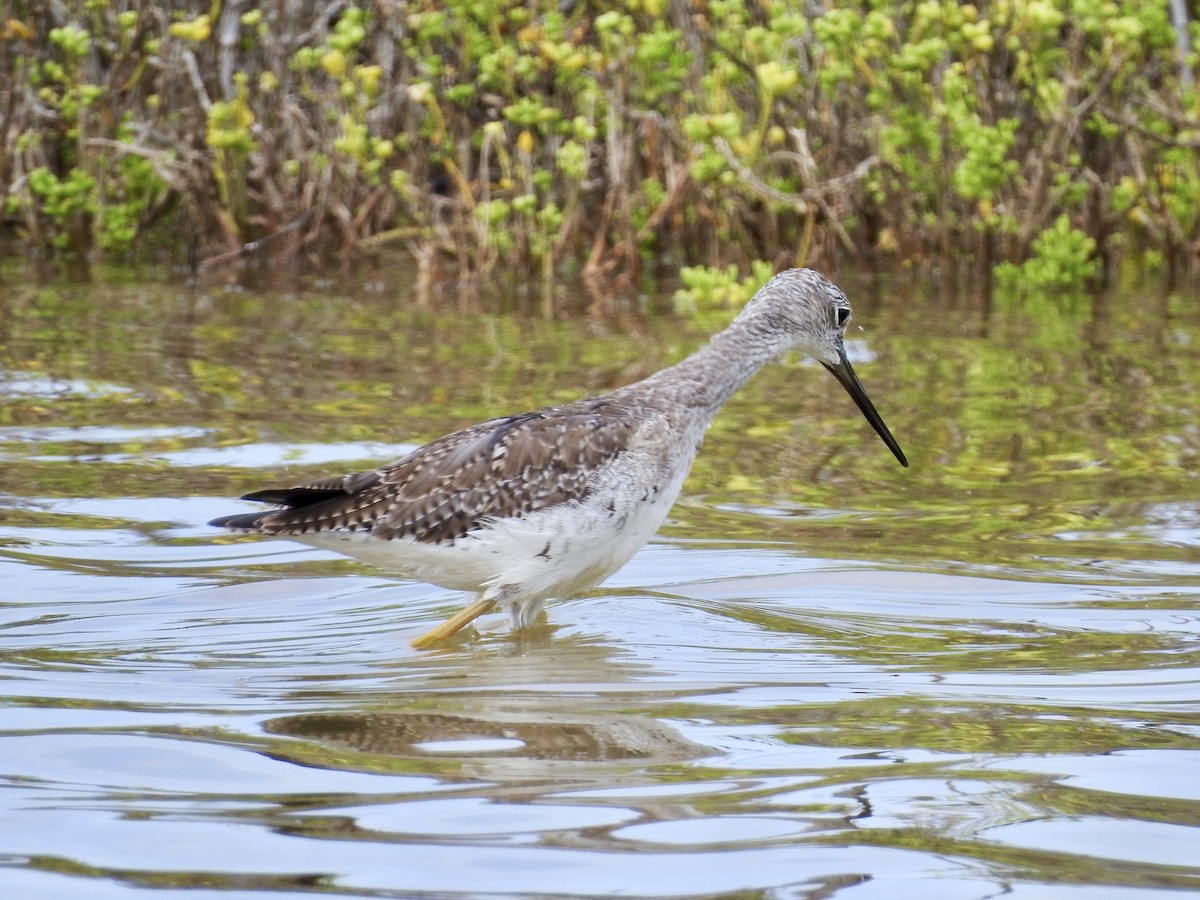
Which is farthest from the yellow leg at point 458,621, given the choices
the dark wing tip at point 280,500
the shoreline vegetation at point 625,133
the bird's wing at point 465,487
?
the shoreline vegetation at point 625,133

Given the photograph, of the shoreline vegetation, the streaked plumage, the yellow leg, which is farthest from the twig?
the yellow leg

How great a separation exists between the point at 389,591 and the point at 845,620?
1.61 m

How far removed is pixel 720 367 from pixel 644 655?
4.28 feet

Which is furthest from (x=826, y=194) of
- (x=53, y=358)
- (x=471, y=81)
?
(x=53, y=358)

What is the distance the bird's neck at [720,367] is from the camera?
19.5 feet

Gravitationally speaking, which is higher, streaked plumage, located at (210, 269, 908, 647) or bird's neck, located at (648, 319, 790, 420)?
bird's neck, located at (648, 319, 790, 420)

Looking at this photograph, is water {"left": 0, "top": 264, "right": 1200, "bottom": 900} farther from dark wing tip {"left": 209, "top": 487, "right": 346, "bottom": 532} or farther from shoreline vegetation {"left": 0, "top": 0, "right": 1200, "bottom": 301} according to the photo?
shoreline vegetation {"left": 0, "top": 0, "right": 1200, "bottom": 301}

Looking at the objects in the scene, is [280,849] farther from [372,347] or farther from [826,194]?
[826,194]

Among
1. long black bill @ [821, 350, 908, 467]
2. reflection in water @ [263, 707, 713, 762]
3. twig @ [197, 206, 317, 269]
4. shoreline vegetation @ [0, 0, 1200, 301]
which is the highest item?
shoreline vegetation @ [0, 0, 1200, 301]

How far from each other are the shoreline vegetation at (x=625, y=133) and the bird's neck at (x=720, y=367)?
4.82 m

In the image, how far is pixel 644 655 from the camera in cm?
519

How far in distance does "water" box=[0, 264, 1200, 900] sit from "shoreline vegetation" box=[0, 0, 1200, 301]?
86.0 inches

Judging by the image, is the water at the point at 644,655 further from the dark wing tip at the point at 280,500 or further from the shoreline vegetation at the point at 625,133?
the shoreline vegetation at the point at 625,133

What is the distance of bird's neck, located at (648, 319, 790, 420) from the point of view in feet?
19.5
